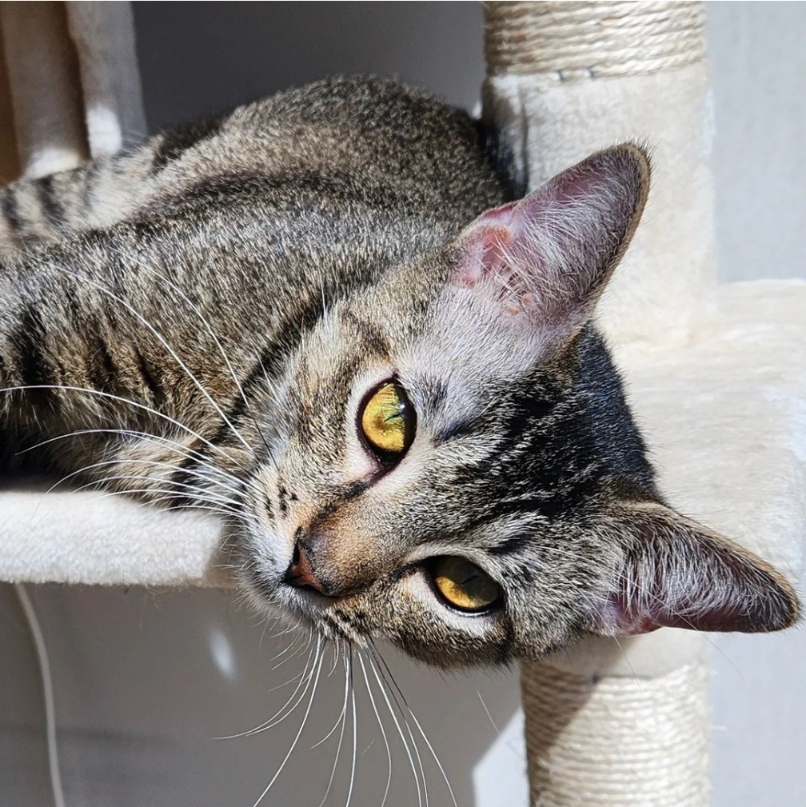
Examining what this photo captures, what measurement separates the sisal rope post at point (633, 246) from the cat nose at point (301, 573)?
332mm

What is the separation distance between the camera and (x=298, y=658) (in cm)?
147

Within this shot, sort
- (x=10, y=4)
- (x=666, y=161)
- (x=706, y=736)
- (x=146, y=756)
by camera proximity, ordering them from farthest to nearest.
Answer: (x=146, y=756)
(x=10, y=4)
(x=666, y=161)
(x=706, y=736)

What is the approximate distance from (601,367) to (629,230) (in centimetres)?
22

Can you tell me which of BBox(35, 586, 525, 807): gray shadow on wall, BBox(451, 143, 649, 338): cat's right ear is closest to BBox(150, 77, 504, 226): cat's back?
BBox(451, 143, 649, 338): cat's right ear

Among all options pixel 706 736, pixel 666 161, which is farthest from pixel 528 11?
pixel 706 736

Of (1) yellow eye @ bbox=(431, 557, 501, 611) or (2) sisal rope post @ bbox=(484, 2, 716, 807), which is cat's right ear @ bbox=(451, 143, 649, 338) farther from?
(2) sisal rope post @ bbox=(484, 2, 716, 807)

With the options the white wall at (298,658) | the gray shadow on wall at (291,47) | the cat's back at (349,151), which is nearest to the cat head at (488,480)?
the cat's back at (349,151)

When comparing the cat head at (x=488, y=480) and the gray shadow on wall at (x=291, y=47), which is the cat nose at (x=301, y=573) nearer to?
the cat head at (x=488, y=480)

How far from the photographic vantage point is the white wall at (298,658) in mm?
1603

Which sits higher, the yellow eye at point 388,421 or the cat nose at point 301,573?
the yellow eye at point 388,421

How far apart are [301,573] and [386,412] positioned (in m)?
0.17

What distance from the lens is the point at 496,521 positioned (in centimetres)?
79

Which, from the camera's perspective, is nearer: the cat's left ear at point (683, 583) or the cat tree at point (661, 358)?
the cat's left ear at point (683, 583)

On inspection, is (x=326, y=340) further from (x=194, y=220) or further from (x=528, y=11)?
(x=528, y=11)
